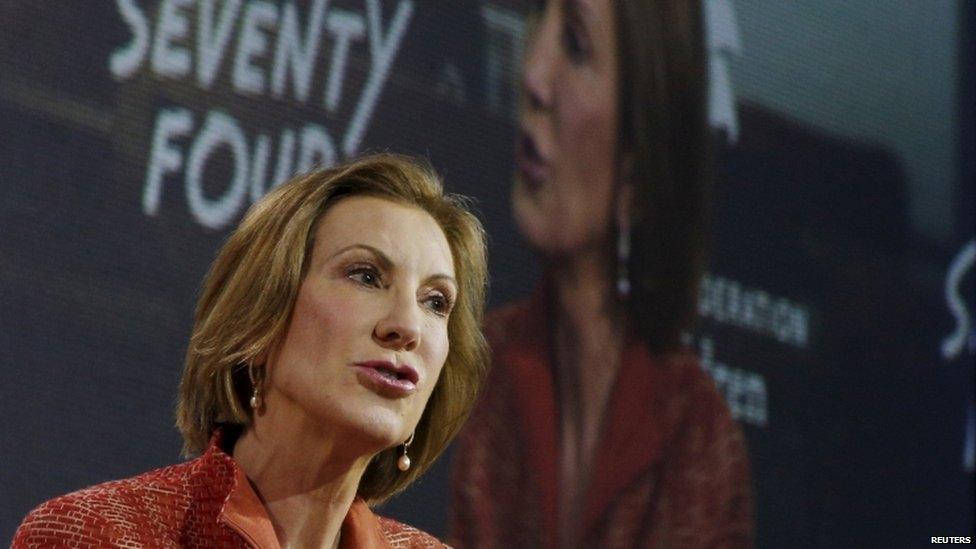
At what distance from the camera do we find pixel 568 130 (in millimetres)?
3592

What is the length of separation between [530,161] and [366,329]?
1830mm

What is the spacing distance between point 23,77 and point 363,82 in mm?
723

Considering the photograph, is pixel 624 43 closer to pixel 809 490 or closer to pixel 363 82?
pixel 363 82

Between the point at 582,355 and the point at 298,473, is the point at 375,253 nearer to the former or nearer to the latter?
the point at 298,473

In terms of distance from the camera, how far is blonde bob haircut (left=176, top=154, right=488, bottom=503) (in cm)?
179

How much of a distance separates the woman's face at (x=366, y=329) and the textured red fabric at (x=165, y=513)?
11 centimetres

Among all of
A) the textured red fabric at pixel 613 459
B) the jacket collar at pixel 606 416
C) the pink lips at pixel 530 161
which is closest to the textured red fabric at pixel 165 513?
the textured red fabric at pixel 613 459

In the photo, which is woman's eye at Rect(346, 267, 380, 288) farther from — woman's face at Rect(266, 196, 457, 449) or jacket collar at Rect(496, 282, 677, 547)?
jacket collar at Rect(496, 282, 677, 547)

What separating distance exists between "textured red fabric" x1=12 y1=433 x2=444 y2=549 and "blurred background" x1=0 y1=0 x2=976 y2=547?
1125 mm

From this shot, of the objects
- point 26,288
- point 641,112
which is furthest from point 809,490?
point 26,288

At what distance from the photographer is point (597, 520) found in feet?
11.4
